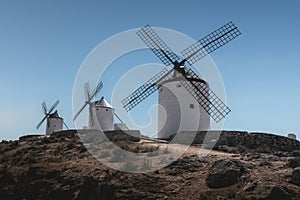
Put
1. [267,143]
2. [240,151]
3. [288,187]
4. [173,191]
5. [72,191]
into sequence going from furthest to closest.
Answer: [267,143], [240,151], [72,191], [173,191], [288,187]

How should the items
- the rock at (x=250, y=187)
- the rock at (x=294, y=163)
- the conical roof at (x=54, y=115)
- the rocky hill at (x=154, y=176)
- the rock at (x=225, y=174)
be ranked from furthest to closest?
the conical roof at (x=54, y=115) < the rock at (x=294, y=163) < the rock at (x=225, y=174) < the rocky hill at (x=154, y=176) < the rock at (x=250, y=187)

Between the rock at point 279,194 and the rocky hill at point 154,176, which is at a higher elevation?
the rocky hill at point 154,176

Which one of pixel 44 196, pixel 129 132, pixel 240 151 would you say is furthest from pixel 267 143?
pixel 44 196

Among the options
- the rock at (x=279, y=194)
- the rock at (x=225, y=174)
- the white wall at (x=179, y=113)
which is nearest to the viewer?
the rock at (x=279, y=194)

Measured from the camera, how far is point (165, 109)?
26.3 meters

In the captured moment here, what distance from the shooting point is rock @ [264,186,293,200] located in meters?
12.4

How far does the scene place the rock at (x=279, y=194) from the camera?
12422mm

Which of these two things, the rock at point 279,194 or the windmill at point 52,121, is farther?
the windmill at point 52,121

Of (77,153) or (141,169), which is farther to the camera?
(77,153)

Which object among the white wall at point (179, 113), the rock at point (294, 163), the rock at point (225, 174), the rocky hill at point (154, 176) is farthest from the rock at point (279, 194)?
the white wall at point (179, 113)

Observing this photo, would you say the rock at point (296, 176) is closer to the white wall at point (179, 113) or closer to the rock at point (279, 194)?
the rock at point (279, 194)

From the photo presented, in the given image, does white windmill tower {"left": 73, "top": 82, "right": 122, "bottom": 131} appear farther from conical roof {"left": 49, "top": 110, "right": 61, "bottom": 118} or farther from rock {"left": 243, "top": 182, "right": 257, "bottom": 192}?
rock {"left": 243, "top": 182, "right": 257, "bottom": 192}

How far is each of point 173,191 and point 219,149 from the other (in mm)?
7701

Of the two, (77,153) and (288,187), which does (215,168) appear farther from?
(77,153)
